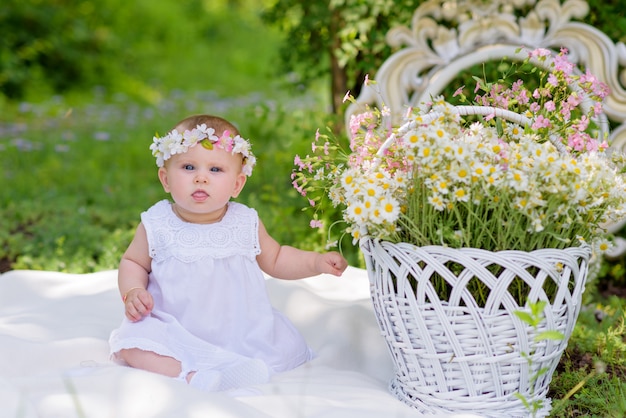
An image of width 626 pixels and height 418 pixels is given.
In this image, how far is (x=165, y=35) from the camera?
11617 mm

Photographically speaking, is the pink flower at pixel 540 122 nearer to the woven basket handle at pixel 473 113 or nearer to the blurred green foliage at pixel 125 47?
the woven basket handle at pixel 473 113

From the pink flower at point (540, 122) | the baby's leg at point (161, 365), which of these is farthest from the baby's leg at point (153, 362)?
the pink flower at point (540, 122)

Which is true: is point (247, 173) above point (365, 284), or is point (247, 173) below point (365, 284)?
above

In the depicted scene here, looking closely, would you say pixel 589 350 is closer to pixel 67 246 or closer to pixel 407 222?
pixel 407 222

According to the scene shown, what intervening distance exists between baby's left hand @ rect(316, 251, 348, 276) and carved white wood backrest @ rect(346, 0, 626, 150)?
1156mm

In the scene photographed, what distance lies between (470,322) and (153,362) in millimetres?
893

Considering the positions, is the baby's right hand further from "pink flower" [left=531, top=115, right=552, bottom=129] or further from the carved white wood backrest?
the carved white wood backrest

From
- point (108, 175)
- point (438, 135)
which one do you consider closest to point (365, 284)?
point (438, 135)

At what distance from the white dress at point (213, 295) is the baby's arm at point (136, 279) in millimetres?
33

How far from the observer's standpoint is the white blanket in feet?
6.81

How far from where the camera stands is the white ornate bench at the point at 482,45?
11.6ft

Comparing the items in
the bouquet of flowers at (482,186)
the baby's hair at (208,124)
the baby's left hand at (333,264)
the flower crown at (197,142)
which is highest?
the baby's hair at (208,124)

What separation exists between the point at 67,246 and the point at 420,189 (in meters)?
2.30

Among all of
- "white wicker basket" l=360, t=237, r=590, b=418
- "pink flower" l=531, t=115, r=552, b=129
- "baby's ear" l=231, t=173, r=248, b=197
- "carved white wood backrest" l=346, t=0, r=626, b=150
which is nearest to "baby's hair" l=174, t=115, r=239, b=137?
"baby's ear" l=231, t=173, r=248, b=197
